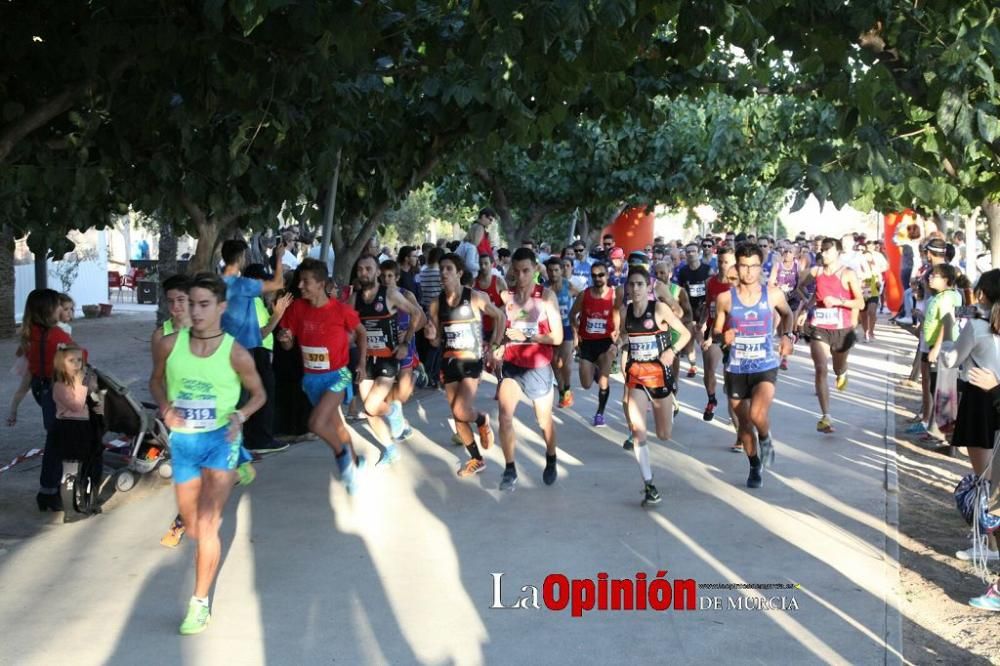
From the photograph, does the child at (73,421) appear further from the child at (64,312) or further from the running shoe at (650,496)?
the running shoe at (650,496)

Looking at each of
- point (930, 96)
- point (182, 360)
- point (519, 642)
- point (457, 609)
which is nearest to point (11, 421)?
point (182, 360)

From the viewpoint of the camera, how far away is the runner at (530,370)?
28.8 feet

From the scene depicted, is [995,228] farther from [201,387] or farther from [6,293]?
[6,293]

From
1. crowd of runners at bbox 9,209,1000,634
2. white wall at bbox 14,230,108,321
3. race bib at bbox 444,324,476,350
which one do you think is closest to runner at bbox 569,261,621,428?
crowd of runners at bbox 9,209,1000,634

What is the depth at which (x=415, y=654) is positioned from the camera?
5508 mm

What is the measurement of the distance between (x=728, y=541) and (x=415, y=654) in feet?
8.40

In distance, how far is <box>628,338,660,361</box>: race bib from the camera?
29.9 ft

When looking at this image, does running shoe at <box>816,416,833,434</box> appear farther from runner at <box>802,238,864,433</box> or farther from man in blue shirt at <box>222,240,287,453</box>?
man in blue shirt at <box>222,240,287,453</box>

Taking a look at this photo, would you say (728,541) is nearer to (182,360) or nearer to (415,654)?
(415,654)

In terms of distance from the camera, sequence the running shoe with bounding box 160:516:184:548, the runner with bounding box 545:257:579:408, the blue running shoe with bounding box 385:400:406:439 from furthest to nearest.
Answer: the runner with bounding box 545:257:579:408 → the blue running shoe with bounding box 385:400:406:439 → the running shoe with bounding box 160:516:184:548

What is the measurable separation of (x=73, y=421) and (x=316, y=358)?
170cm

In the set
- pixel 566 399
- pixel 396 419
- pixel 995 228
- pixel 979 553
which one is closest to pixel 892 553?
pixel 979 553

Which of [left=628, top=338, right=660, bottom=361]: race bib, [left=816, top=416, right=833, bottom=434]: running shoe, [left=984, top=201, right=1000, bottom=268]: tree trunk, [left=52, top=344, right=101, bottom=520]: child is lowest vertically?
[left=816, top=416, right=833, bottom=434]: running shoe

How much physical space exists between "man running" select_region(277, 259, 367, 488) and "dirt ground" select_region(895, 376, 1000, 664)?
12.6 ft
